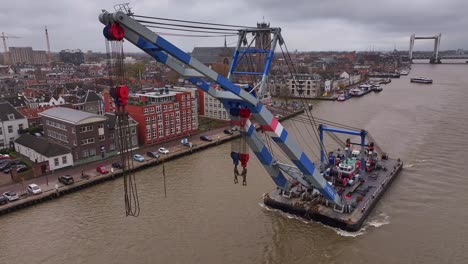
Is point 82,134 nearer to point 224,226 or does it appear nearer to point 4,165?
point 4,165

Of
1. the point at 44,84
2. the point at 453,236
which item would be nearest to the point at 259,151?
the point at 453,236

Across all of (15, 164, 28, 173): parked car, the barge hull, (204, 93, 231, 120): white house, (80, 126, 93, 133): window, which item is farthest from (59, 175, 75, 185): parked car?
(204, 93, 231, 120): white house

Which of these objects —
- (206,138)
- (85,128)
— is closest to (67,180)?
(85,128)

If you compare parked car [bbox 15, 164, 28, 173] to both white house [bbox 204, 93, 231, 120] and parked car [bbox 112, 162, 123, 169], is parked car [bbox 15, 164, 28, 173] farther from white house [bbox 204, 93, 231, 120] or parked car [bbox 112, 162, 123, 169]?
white house [bbox 204, 93, 231, 120]

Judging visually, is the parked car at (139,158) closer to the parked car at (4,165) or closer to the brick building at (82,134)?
the brick building at (82,134)

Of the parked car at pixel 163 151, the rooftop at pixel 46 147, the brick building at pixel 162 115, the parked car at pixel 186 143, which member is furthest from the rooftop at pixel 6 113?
the parked car at pixel 186 143

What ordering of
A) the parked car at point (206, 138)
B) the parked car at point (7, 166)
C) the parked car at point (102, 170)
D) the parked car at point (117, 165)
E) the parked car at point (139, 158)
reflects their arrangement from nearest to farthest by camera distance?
the parked car at point (102, 170), the parked car at point (7, 166), the parked car at point (117, 165), the parked car at point (139, 158), the parked car at point (206, 138)
